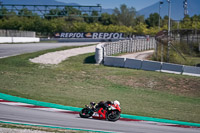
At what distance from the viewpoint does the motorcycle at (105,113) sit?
983cm

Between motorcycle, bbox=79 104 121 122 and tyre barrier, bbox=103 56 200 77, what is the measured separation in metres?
12.7

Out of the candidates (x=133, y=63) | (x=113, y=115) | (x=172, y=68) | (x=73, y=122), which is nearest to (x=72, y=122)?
(x=73, y=122)

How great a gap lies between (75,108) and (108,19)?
359ft

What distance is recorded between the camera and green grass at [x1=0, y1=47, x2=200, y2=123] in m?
12.5

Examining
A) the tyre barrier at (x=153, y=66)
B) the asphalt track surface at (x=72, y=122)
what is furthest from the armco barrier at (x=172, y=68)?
the asphalt track surface at (x=72, y=122)

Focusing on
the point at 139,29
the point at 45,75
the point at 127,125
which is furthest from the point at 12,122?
the point at 139,29

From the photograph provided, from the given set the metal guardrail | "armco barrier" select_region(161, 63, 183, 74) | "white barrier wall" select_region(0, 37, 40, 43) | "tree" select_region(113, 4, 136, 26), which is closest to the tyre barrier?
"armco barrier" select_region(161, 63, 183, 74)

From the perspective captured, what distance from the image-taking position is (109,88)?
1686 cm

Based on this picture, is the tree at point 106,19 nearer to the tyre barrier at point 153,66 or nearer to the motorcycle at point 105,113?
the tyre barrier at point 153,66

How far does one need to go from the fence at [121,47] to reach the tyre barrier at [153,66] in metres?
0.81

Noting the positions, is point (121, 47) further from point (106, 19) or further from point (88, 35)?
point (106, 19)

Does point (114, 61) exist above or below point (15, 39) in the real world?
below

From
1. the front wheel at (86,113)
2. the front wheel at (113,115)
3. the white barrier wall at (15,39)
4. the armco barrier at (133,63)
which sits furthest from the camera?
the white barrier wall at (15,39)

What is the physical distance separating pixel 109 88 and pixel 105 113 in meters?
6.97
